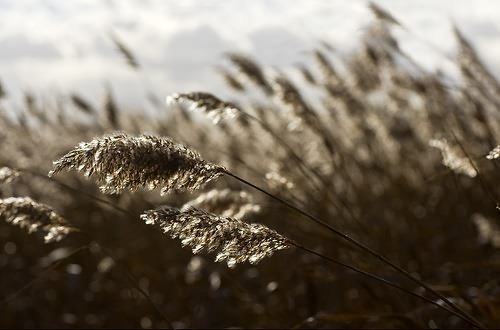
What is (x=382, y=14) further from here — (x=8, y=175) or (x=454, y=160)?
(x=8, y=175)

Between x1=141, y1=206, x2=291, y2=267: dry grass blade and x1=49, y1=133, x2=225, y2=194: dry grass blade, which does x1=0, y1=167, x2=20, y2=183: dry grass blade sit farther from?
x1=141, y1=206, x2=291, y2=267: dry grass blade

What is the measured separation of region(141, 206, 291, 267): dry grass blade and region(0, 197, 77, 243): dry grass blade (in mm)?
750

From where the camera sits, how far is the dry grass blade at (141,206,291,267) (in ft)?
6.13

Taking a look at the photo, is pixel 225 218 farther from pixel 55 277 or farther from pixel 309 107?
pixel 55 277

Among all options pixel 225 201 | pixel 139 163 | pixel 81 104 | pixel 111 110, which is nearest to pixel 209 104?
pixel 225 201

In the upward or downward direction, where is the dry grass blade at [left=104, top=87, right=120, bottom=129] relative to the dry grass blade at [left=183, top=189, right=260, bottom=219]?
downward

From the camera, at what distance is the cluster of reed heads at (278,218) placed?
1.91 meters

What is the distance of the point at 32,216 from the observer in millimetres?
2488

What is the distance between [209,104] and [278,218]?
3.76 metres

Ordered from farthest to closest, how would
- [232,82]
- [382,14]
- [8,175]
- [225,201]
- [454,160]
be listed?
[232,82], [382,14], [225,201], [454,160], [8,175]

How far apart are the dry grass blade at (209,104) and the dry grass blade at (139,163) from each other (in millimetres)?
877

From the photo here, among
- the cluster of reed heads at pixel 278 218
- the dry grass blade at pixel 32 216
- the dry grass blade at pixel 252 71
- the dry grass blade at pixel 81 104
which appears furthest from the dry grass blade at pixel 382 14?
the dry grass blade at pixel 81 104

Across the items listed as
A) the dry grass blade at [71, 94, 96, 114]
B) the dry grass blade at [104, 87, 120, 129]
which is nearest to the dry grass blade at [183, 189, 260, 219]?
the dry grass blade at [104, 87, 120, 129]

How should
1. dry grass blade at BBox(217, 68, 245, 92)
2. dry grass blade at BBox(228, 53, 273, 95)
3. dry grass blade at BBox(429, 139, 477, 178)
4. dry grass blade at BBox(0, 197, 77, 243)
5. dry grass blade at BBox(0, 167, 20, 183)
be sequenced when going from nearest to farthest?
1. dry grass blade at BBox(0, 197, 77, 243)
2. dry grass blade at BBox(0, 167, 20, 183)
3. dry grass blade at BBox(429, 139, 477, 178)
4. dry grass blade at BBox(228, 53, 273, 95)
5. dry grass blade at BBox(217, 68, 245, 92)
